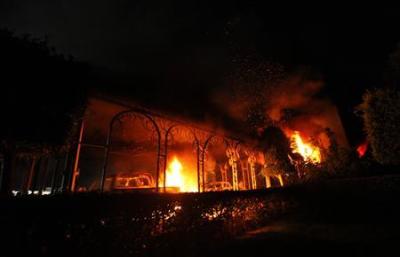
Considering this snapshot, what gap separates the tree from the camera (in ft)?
15.3

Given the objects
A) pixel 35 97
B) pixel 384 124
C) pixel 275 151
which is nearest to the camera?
pixel 35 97

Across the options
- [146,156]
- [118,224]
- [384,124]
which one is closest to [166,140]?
[118,224]

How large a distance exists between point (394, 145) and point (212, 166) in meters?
11.9

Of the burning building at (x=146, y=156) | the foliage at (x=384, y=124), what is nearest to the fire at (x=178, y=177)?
the burning building at (x=146, y=156)

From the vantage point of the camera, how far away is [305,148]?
19281mm

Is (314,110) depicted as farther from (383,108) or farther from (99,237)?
(99,237)

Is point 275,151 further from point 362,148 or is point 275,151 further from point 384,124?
point 362,148

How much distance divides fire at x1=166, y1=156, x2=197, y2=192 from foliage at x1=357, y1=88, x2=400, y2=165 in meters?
11.2

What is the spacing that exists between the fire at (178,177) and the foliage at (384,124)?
11.2m

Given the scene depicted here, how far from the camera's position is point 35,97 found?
4883mm

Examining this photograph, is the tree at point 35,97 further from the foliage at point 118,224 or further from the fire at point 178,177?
the fire at point 178,177

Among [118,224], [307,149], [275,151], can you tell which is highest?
[307,149]

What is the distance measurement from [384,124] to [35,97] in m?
14.7

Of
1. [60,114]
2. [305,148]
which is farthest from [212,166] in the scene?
[60,114]
